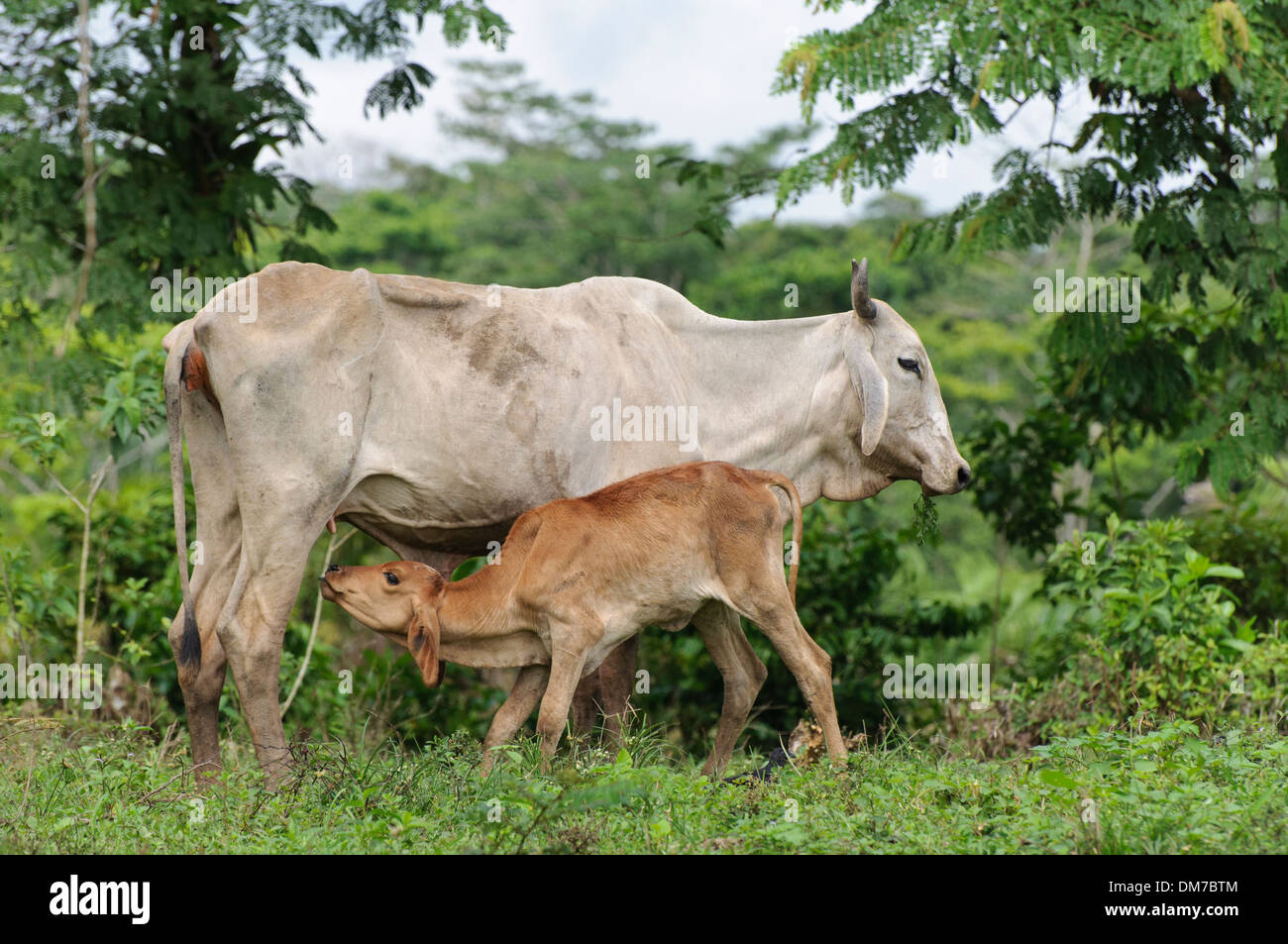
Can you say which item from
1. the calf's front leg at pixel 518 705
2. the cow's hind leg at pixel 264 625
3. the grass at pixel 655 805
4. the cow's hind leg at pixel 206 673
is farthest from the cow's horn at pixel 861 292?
the cow's hind leg at pixel 206 673

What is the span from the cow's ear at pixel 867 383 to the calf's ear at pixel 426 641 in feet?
7.40

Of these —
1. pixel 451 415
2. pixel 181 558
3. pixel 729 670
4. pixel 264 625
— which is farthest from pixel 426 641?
pixel 729 670

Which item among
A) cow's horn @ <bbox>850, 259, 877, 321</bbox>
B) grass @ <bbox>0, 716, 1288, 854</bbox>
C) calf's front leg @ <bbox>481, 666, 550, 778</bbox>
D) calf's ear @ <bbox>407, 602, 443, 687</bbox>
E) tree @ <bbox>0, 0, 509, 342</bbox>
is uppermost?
tree @ <bbox>0, 0, 509, 342</bbox>

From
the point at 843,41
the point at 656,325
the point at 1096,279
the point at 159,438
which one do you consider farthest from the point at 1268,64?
the point at 159,438

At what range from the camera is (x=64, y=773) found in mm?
5863

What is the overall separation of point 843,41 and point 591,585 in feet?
12.8

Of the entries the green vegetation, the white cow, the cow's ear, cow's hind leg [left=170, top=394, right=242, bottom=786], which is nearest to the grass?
the green vegetation

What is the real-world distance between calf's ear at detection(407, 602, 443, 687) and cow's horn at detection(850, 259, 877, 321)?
2496 millimetres

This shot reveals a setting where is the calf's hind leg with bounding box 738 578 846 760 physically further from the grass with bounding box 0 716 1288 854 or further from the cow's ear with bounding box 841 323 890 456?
the cow's ear with bounding box 841 323 890 456

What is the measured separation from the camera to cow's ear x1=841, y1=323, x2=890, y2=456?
679cm

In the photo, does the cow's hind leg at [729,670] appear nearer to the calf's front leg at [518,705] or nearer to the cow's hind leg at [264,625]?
the calf's front leg at [518,705]

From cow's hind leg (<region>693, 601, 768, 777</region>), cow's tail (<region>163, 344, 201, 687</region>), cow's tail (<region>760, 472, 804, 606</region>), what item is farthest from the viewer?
cow's hind leg (<region>693, 601, 768, 777</region>)

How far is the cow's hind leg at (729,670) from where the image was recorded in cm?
652
